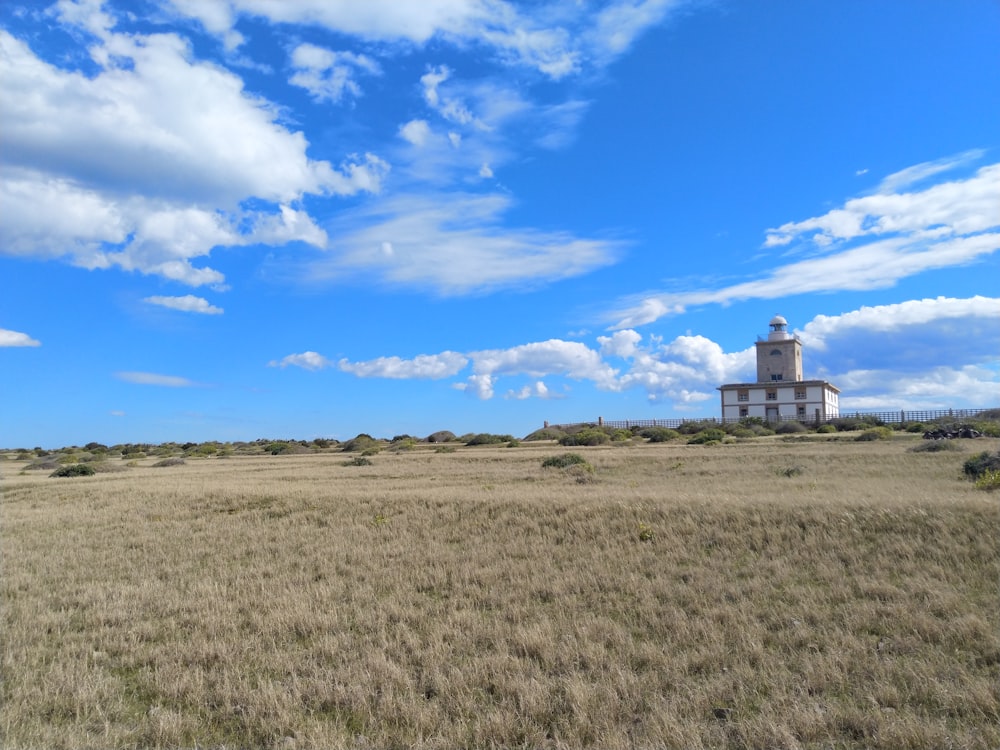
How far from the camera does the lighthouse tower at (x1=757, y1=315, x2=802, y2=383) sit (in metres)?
91.2

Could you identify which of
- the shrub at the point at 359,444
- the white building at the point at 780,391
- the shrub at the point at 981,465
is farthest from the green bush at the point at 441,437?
the shrub at the point at 981,465

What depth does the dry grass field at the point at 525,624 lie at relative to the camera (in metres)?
6.93

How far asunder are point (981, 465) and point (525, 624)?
59.9 feet

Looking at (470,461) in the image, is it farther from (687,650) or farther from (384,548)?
(687,650)

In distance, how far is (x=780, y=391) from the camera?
86.9 metres

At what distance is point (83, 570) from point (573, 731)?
11848 millimetres

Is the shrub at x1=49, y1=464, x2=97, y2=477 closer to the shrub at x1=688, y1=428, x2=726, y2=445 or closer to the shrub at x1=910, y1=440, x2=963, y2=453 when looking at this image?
the shrub at x1=688, y1=428, x2=726, y2=445

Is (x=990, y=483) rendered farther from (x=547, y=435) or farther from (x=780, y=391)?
(x=780, y=391)

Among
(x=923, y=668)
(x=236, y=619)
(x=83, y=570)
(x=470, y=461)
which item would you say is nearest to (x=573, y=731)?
(x=923, y=668)

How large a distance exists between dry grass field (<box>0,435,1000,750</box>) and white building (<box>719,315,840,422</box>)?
70.9 meters

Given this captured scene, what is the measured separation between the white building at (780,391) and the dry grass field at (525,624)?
233ft

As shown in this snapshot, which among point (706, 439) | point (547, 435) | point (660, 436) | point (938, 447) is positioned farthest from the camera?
point (547, 435)

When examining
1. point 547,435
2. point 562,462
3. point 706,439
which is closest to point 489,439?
point 547,435

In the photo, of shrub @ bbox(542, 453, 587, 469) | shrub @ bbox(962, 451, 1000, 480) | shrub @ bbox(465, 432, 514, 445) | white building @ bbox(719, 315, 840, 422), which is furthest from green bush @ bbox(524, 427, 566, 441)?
shrub @ bbox(962, 451, 1000, 480)
